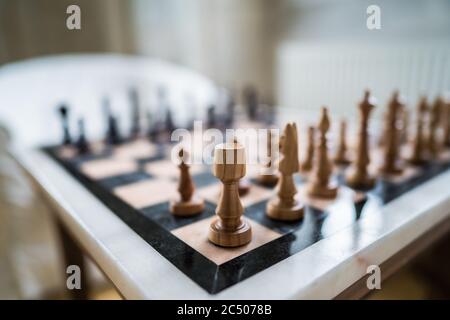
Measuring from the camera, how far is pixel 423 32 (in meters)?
2.02

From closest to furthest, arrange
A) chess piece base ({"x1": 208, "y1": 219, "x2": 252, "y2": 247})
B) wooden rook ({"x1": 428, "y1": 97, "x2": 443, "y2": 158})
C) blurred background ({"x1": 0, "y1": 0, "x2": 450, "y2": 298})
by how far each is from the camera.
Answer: chess piece base ({"x1": 208, "y1": 219, "x2": 252, "y2": 247}) < wooden rook ({"x1": 428, "y1": 97, "x2": 443, "y2": 158}) < blurred background ({"x1": 0, "y1": 0, "x2": 450, "y2": 298})

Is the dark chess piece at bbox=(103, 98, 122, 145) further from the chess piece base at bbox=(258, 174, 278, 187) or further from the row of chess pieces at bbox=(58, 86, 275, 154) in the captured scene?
the chess piece base at bbox=(258, 174, 278, 187)

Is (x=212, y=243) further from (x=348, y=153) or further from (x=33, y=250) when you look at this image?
(x=33, y=250)

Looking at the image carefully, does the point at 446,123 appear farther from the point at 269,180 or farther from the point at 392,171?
the point at 269,180

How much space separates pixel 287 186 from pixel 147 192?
395mm

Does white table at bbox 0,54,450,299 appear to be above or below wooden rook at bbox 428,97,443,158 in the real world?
below

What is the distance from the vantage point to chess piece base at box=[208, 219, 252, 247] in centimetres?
62

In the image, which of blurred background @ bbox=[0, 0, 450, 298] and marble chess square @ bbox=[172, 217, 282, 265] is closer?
marble chess square @ bbox=[172, 217, 282, 265]

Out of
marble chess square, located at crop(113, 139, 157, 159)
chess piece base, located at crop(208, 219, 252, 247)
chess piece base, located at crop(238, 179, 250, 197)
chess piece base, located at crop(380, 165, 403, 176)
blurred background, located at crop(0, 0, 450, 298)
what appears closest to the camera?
chess piece base, located at crop(208, 219, 252, 247)

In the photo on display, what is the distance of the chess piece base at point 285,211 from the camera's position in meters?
0.71

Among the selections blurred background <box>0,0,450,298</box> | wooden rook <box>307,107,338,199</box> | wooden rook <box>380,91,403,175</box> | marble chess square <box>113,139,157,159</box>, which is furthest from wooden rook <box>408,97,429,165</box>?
marble chess square <box>113,139,157,159</box>

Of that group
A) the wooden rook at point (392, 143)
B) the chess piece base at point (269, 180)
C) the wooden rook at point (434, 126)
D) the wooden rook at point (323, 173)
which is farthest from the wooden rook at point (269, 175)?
the wooden rook at point (434, 126)

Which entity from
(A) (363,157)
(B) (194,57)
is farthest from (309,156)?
(B) (194,57)

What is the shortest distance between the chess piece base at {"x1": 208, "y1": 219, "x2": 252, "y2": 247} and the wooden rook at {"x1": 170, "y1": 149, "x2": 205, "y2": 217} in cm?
13
